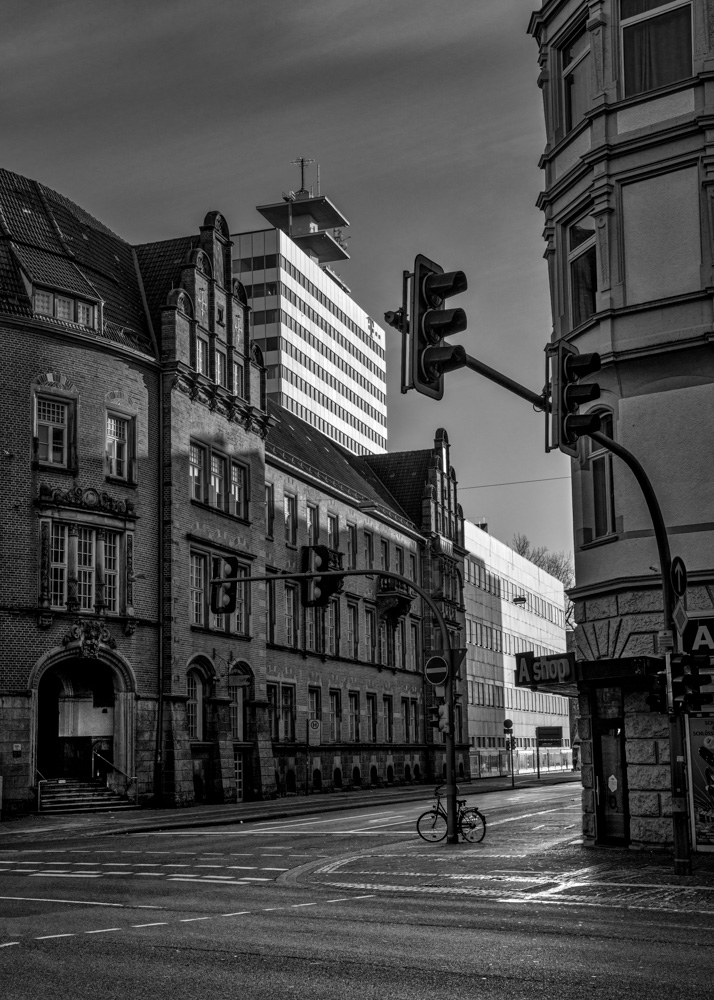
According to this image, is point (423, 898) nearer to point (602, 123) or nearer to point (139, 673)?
point (602, 123)

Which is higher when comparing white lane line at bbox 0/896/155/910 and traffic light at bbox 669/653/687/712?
traffic light at bbox 669/653/687/712

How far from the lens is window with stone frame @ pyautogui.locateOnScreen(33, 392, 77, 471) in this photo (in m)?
38.2

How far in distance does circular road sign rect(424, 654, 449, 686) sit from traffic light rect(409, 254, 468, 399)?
14.9 m

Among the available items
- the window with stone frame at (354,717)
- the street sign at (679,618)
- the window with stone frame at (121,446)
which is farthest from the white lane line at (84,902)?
the window with stone frame at (354,717)

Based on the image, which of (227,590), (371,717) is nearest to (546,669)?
(227,590)

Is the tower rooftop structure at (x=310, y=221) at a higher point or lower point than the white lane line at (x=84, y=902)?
higher

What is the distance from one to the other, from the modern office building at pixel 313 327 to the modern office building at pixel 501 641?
20.7 metres

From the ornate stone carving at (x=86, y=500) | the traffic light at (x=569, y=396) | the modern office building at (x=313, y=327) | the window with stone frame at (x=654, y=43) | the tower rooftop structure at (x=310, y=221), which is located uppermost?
the tower rooftop structure at (x=310, y=221)

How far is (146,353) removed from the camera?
42.1m

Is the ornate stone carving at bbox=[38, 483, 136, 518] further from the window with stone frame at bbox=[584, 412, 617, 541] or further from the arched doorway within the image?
the window with stone frame at bbox=[584, 412, 617, 541]

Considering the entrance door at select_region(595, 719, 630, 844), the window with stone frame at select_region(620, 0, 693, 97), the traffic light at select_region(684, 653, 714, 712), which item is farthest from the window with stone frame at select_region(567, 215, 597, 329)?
the traffic light at select_region(684, 653, 714, 712)

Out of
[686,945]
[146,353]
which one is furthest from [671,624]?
[146,353]

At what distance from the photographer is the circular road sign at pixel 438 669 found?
25000 millimetres

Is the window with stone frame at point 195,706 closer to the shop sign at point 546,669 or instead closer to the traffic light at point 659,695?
the shop sign at point 546,669
